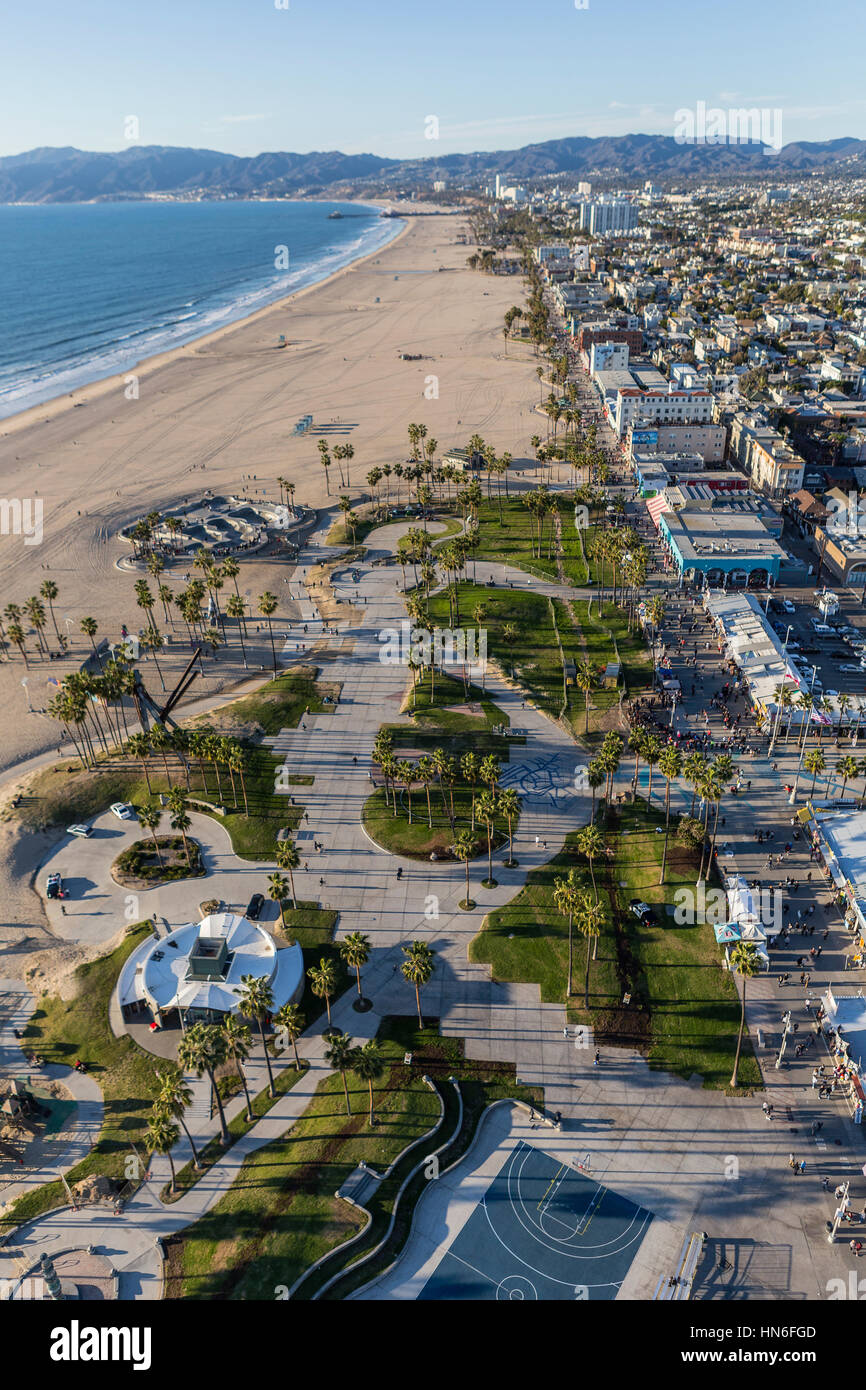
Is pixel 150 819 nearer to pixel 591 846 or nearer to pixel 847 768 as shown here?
pixel 591 846

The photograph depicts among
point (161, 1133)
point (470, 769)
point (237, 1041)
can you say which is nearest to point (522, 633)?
point (470, 769)

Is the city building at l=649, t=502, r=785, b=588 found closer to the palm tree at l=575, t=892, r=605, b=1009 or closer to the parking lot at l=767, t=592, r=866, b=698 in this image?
the parking lot at l=767, t=592, r=866, b=698

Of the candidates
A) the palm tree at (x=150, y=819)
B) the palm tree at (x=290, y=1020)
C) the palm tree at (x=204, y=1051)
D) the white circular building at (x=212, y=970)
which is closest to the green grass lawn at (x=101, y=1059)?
the white circular building at (x=212, y=970)

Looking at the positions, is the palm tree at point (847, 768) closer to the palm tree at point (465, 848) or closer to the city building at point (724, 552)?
the palm tree at point (465, 848)

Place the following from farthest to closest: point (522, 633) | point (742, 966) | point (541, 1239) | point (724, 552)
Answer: point (724, 552) < point (522, 633) < point (742, 966) < point (541, 1239)
